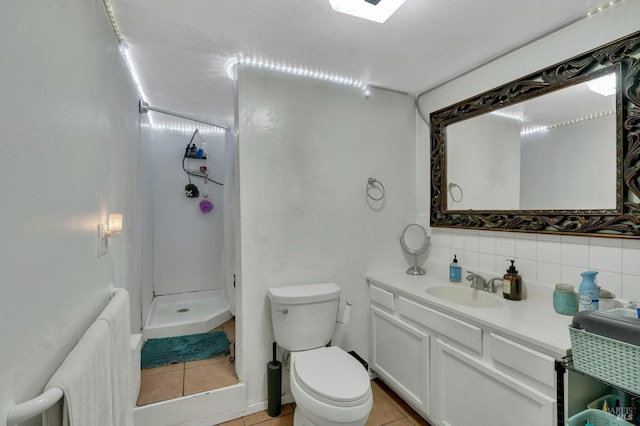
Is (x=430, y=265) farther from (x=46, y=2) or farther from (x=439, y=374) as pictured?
(x=46, y=2)

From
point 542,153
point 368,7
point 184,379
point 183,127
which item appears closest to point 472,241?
point 542,153

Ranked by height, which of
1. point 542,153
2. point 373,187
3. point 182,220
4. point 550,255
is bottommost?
point 550,255

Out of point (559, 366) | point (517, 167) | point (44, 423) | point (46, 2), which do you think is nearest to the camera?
point (44, 423)

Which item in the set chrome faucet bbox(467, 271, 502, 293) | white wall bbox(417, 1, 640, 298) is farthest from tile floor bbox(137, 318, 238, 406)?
white wall bbox(417, 1, 640, 298)

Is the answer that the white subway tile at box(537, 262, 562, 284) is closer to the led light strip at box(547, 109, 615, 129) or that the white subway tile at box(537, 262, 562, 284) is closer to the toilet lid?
the led light strip at box(547, 109, 615, 129)

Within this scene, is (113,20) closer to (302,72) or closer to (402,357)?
(302,72)

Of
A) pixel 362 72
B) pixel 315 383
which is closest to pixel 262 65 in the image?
pixel 362 72

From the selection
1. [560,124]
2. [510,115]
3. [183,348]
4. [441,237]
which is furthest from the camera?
[183,348]

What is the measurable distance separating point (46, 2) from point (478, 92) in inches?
86.0

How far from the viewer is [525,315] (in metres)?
1.42

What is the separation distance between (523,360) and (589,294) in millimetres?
417

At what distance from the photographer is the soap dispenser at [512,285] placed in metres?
1.66

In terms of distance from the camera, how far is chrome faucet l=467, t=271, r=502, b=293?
1812 mm

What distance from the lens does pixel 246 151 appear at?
190 cm
